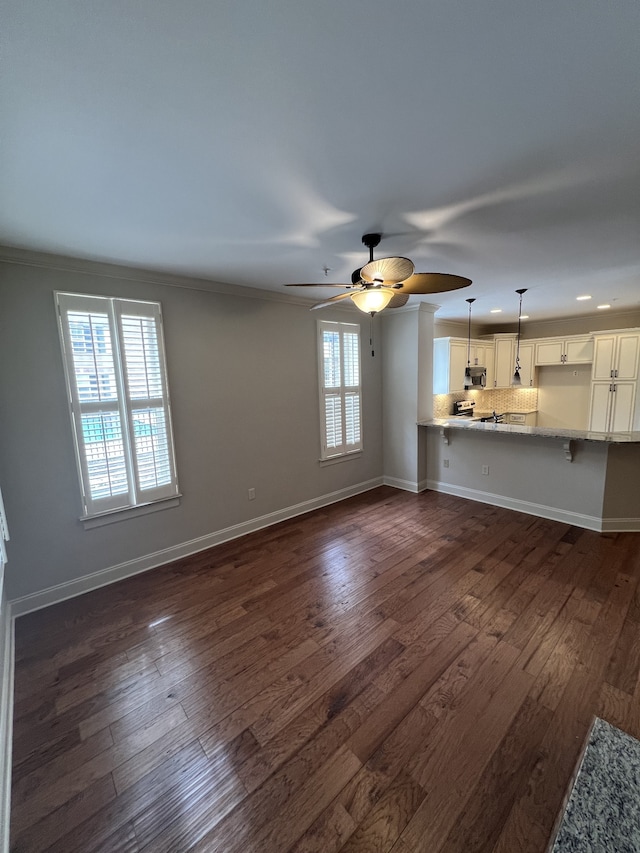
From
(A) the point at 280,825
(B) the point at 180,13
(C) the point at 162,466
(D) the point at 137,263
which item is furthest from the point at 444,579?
(D) the point at 137,263

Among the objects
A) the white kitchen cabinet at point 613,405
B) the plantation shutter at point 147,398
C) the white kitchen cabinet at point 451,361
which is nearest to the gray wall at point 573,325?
the white kitchen cabinet at point 613,405

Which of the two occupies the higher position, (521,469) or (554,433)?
(554,433)

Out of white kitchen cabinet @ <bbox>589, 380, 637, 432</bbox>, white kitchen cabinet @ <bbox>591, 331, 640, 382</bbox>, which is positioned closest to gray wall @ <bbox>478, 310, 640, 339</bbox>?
white kitchen cabinet @ <bbox>591, 331, 640, 382</bbox>

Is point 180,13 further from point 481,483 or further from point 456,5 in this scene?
point 481,483

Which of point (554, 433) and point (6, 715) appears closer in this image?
point (6, 715)

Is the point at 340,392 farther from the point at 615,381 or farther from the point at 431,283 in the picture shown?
the point at 615,381

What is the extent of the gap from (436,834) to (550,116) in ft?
8.91

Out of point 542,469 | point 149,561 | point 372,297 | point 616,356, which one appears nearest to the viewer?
point 372,297

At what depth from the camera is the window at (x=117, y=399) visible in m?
2.68

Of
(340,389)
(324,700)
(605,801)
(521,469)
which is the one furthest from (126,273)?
(521,469)

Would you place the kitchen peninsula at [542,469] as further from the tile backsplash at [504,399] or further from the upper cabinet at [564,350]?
the upper cabinet at [564,350]

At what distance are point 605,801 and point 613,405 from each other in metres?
5.83

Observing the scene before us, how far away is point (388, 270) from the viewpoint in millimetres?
1915

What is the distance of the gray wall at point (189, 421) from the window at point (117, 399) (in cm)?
A: 9
